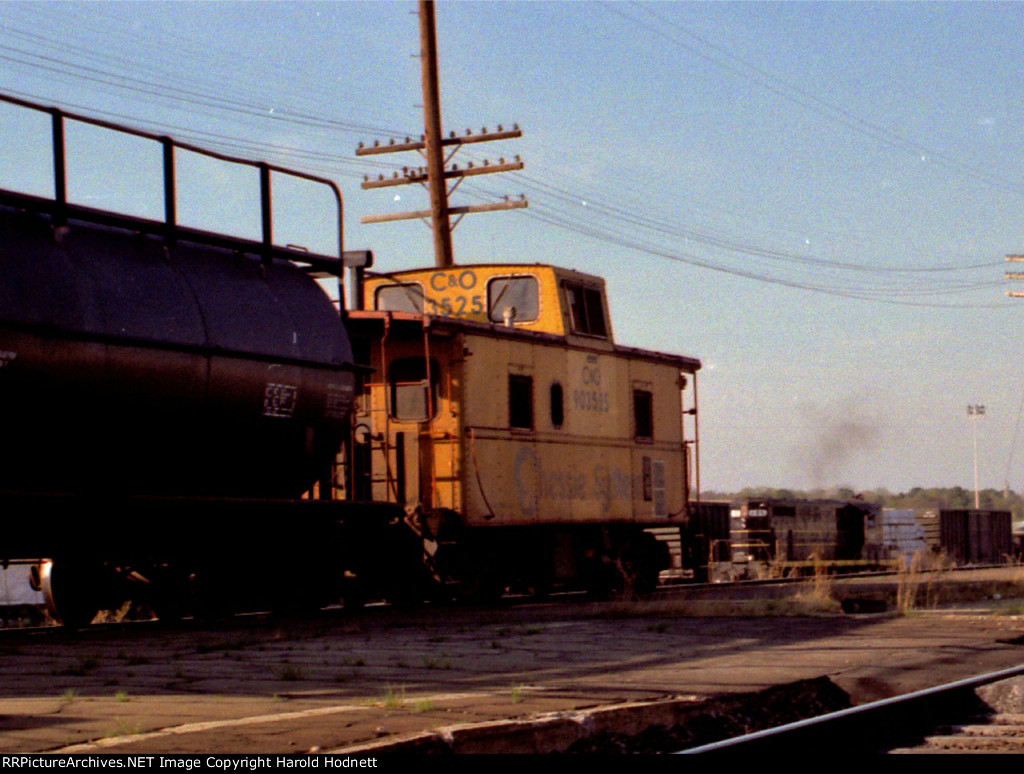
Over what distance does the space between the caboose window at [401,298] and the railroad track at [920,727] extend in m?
12.3

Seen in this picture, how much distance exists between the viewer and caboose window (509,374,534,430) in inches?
706

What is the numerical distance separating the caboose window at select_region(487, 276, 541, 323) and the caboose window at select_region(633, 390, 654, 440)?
2.48 meters

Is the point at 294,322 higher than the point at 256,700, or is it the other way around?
the point at 294,322

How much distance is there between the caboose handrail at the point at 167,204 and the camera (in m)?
11.5

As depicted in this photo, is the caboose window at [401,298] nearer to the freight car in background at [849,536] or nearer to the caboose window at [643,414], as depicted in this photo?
the caboose window at [643,414]

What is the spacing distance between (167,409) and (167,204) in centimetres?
205

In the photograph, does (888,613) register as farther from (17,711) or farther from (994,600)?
(17,711)

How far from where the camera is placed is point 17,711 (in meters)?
6.64

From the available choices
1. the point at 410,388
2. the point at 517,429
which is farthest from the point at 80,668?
the point at 517,429

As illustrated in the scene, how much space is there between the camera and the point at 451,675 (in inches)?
340

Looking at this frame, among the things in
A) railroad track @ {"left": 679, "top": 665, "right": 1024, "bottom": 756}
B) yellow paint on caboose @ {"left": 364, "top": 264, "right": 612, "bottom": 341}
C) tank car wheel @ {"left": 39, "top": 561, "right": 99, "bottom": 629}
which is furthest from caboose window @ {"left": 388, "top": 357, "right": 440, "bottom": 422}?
railroad track @ {"left": 679, "top": 665, "right": 1024, "bottom": 756}

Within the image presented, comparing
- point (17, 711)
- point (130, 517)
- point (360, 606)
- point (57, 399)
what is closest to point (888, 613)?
point (360, 606)

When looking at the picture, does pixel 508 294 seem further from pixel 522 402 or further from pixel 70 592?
pixel 70 592

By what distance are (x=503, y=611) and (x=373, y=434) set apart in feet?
10.1
